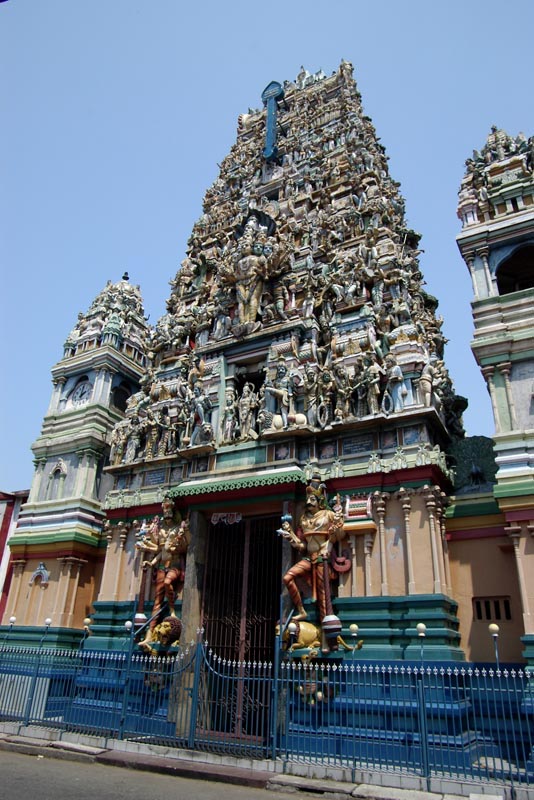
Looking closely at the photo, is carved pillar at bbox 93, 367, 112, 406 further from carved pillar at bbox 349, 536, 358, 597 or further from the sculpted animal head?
carved pillar at bbox 349, 536, 358, 597

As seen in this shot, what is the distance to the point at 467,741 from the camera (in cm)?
1118

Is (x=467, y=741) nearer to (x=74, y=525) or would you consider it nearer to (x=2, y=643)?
(x=74, y=525)

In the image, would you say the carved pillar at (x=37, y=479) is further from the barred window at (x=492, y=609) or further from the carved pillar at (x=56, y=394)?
the barred window at (x=492, y=609)

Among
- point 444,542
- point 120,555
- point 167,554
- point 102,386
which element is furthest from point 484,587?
point 102,386

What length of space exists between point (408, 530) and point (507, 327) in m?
5.79

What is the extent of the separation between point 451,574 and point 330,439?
176 inches

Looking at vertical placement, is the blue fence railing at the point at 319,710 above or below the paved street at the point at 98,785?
above

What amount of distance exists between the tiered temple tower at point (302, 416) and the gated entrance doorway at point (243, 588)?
39 millimetres

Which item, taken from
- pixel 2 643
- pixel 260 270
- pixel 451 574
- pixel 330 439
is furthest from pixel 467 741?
pixel 2 643

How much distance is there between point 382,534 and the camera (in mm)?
14227

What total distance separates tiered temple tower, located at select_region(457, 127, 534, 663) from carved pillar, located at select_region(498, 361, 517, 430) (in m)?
0.02

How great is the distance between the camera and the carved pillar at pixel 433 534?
13055 mm

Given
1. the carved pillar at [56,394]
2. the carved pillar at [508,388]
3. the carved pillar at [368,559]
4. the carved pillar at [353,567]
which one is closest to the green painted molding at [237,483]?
the carved pillar at [353,567]

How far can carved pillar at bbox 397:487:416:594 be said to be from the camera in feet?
43.8
